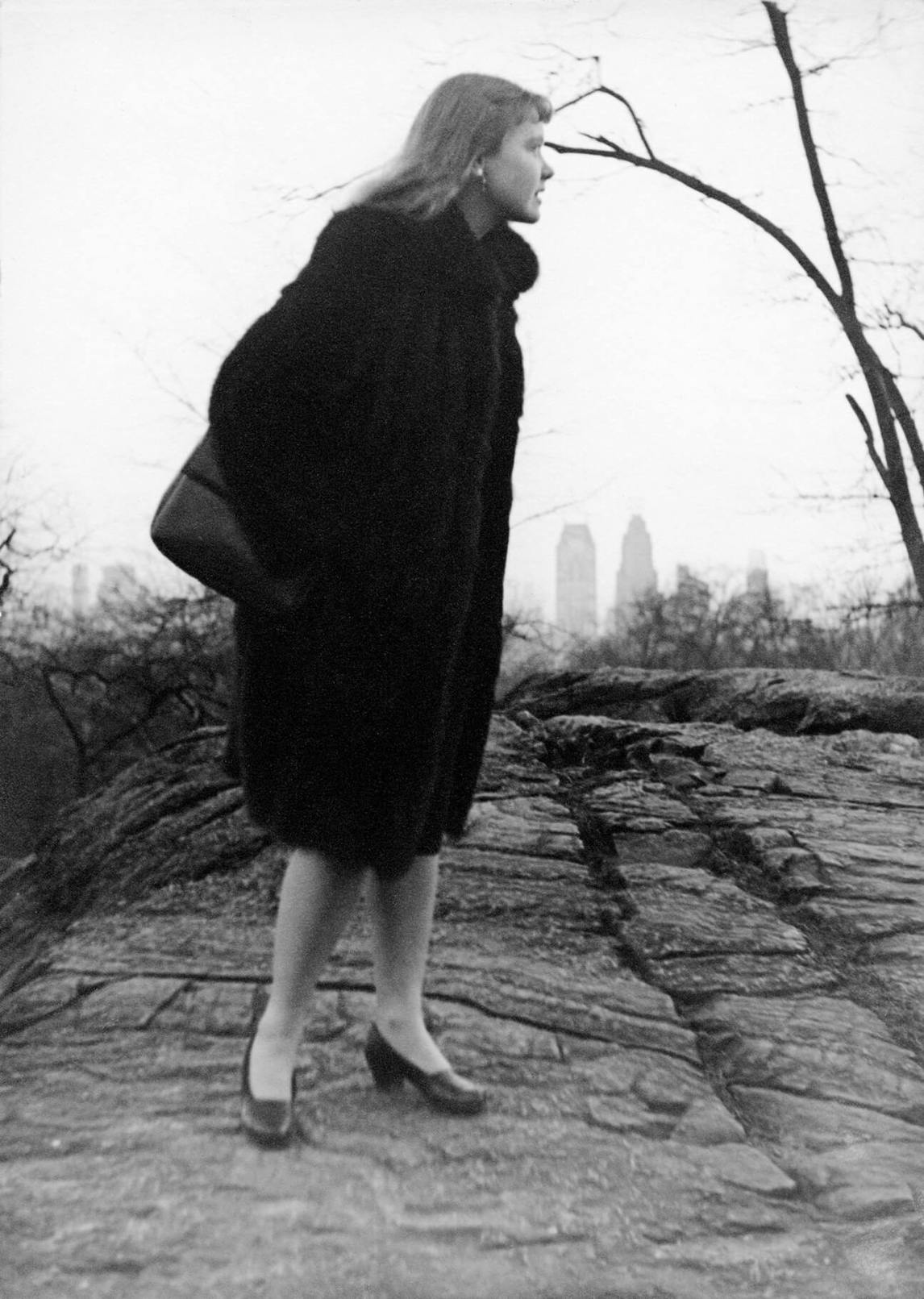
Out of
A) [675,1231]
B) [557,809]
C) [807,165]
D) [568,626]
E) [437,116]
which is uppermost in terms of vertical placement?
[807,165]

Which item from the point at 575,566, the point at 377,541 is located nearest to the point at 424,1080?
the point at 377,541

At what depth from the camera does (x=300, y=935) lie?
1957mm

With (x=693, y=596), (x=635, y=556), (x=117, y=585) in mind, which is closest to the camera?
(x=635, y=556)

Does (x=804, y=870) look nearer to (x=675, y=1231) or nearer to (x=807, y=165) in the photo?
(x=675, y=1231)

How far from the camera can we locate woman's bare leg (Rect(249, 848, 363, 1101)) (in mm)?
1949

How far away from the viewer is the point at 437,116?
2070mm

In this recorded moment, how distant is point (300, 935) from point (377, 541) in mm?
714

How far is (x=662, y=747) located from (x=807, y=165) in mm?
2214

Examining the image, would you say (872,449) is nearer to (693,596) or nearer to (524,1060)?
(524,1060)

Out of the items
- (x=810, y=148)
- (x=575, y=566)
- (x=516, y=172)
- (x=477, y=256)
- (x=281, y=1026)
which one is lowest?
(x=281, y=1026)

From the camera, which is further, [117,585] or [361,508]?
[117,585]

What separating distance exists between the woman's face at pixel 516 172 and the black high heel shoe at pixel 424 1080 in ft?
5.18

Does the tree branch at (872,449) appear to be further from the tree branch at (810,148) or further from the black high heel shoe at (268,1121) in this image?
the black high heel shoe at (268,1121)

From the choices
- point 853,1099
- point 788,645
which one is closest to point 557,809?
point 853,1099
